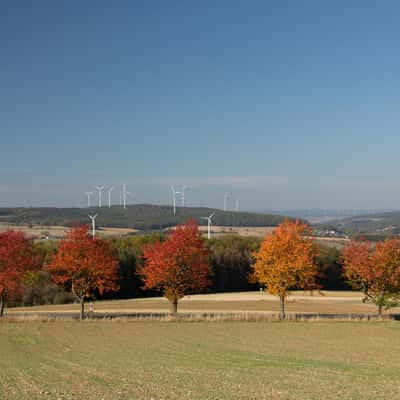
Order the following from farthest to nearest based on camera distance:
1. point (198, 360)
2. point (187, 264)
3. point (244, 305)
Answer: point (244, 305) < point (187, 264) < point (198, 360)

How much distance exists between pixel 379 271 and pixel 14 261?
41.0 m

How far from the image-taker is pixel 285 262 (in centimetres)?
7219

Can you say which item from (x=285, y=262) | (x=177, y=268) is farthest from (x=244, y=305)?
(x=285, y=262)

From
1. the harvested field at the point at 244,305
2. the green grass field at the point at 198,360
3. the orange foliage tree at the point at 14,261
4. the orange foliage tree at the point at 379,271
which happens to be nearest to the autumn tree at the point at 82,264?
the orange foliage tree at the point at 14,261

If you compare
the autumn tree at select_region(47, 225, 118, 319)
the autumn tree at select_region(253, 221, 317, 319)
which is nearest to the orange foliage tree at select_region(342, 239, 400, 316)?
the autumn tree at select_region(253, 221, 317, 319)

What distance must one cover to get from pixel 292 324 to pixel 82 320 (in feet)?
68.2

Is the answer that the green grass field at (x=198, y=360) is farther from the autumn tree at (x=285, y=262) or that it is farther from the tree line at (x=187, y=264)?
the tree line at (x=187, y=264)

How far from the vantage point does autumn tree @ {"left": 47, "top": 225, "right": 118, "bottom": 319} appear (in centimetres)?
7125

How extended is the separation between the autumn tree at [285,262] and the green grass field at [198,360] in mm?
9551

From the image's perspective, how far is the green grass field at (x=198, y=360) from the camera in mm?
25578

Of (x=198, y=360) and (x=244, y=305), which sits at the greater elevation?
(x=198, y=360)

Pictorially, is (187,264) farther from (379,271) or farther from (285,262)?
(379,271)

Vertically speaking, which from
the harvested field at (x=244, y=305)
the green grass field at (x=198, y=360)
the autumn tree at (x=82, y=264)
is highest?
the autumn tree at (x=82, y=264)

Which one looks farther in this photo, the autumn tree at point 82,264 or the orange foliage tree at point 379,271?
the orange foliage tree at point 379,271
